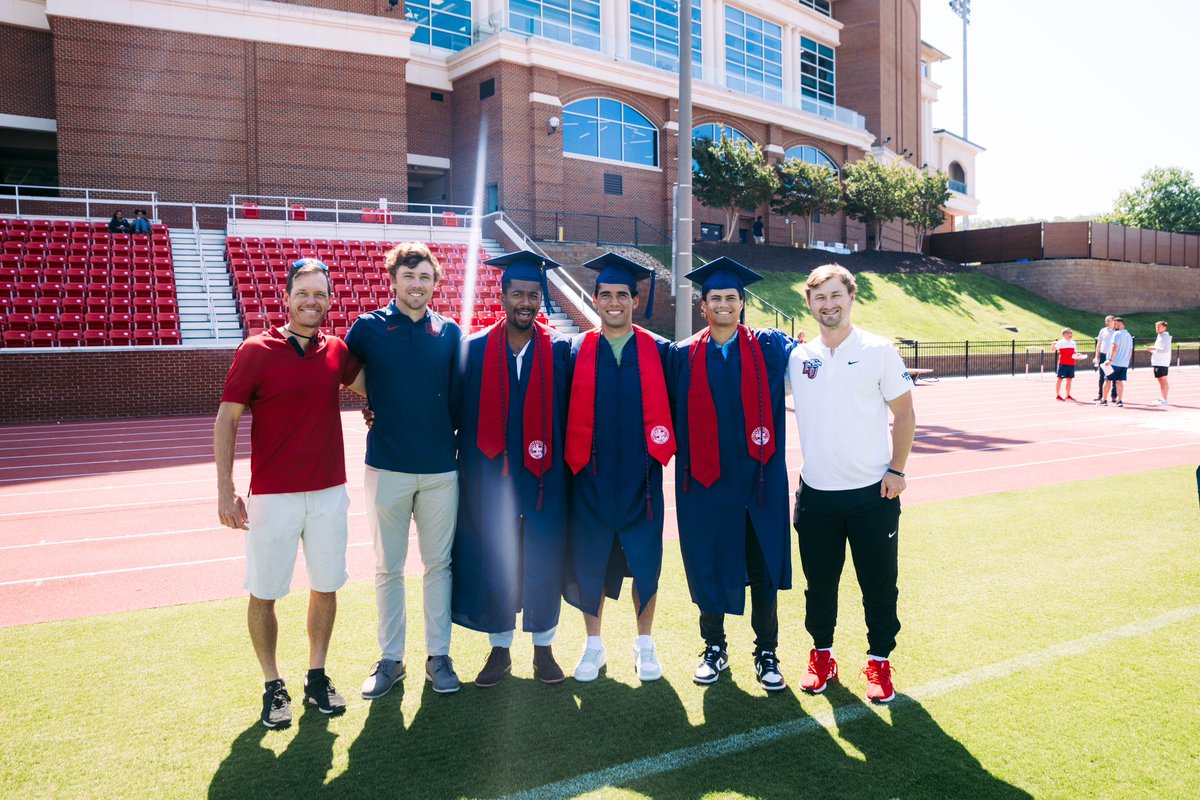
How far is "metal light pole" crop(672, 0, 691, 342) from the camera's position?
41.9 ft

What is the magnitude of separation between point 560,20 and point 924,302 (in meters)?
19.0

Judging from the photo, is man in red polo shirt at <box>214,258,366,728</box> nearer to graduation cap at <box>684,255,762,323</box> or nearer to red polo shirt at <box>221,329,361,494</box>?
red polo shirt at <box>221,329,361,494</box>

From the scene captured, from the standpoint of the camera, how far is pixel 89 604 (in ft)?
18.3

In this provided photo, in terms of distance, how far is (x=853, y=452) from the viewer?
154 inches

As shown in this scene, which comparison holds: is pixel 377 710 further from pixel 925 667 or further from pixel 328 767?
pixel 925 667

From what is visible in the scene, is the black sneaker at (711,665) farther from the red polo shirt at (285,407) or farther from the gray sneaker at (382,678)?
the red polo shirt at (285,407)

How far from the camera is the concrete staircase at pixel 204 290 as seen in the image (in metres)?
18.3

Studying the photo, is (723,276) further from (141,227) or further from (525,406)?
(141,227)

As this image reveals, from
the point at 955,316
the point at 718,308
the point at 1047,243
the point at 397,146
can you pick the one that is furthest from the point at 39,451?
the point at 1047,243

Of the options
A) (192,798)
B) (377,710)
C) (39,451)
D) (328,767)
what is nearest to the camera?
(192,798)

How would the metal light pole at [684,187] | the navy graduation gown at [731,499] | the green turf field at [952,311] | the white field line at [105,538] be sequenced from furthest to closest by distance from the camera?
the green turf field at [952,311] → the metal light pole at [684,187] → the white field line at [105,538] → the navy graduation gown at [731,499]

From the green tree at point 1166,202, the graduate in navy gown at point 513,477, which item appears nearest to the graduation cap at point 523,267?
the graduate in navy gown at point 513,477

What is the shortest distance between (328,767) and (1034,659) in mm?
3489

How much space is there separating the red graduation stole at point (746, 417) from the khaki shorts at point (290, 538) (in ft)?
5.71
